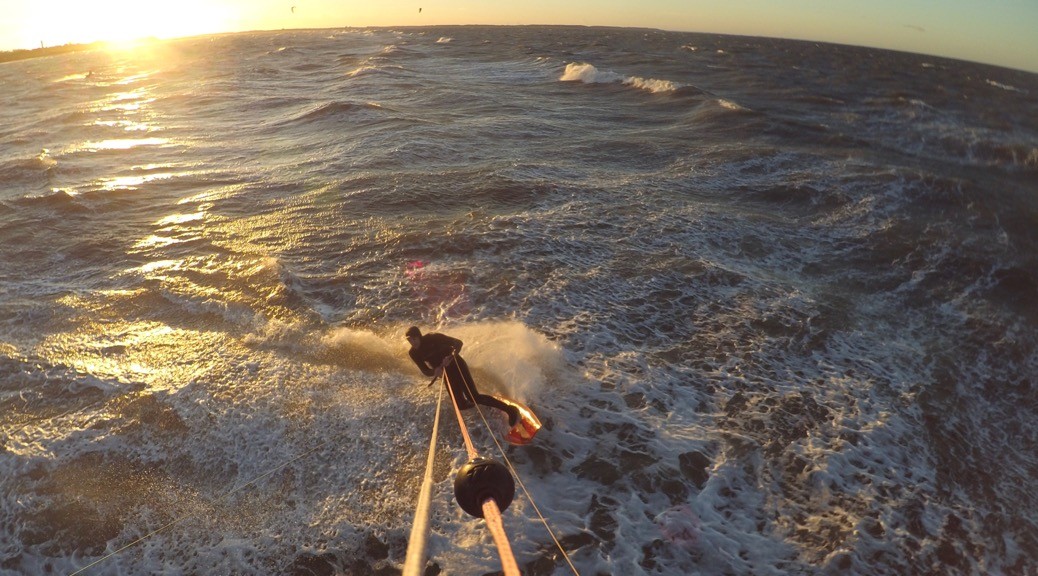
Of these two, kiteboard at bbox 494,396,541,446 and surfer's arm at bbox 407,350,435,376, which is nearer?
kiteboard at bbox 494,396,541,446

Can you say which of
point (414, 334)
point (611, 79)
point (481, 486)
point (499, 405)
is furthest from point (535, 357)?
point (611, 79)

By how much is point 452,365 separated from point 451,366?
0.06ft

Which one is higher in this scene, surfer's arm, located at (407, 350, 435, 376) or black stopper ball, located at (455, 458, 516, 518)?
black stopper ball, located at (455, 458, 516, 518)

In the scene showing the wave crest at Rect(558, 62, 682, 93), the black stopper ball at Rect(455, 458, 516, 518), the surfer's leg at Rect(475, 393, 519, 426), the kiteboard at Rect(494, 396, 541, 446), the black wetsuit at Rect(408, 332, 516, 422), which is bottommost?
the kiteboard at Rect(494, 396, 541, 446)

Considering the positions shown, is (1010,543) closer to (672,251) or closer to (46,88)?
(672,251)

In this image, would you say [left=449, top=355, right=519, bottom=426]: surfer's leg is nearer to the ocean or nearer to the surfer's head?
the ocean

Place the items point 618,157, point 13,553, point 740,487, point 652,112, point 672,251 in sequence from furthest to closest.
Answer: point 652,112, point 618,157, point 672,251, point 740,487, point 13,553

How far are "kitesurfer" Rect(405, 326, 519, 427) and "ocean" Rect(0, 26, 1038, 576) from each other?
1.13ft

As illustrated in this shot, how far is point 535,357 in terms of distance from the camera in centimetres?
807

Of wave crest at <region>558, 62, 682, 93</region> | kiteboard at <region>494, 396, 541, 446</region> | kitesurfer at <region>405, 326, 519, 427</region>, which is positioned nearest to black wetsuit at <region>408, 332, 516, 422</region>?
kitesurfer at <region>405, 326, 519, 427</region>

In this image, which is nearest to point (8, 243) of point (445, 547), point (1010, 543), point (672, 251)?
point (445, 547)

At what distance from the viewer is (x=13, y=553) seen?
5.41 m

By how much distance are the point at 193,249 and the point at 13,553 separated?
7.63m

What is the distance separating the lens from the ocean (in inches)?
223
